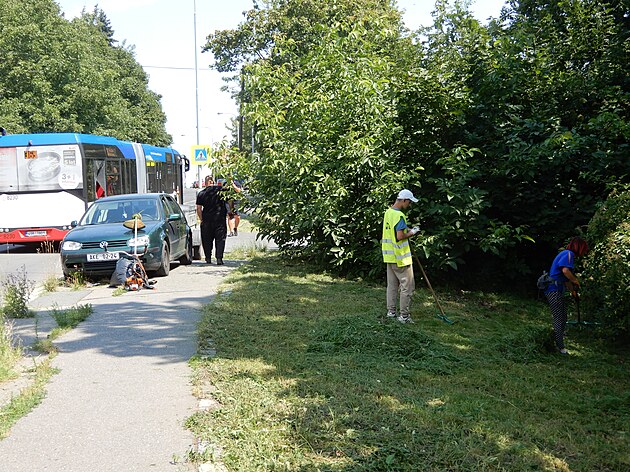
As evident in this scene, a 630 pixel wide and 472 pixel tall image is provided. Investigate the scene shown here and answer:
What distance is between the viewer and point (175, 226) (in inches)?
591

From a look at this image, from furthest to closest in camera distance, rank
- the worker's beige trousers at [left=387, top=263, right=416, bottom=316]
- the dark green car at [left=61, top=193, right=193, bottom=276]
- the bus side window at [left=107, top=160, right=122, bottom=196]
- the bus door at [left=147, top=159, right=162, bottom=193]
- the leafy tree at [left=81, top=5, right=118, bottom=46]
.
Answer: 1. the leafy tree at [left=81, top=5, right=118, bottom=46]
2. the bus door at [left=147, top=159, right=162, bottom=193]
3. the bus side window at [left=107, top=160, right=122, bottom=196]
4. the dark green car at [left=61, top=193, right=193, bottom=276]
5. the worker's beige trousers at [left=387, top=263, right=416, bottom=316]

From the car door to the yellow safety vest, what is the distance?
6.27 metres

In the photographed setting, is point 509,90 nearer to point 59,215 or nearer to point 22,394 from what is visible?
point 22,394

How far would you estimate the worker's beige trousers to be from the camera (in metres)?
9.31

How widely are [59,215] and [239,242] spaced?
5.10 meters

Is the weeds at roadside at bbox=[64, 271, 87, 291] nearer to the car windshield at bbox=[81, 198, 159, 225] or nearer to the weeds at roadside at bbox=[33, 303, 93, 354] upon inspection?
the car windshield at bbox=[81, 198, 159, 225]

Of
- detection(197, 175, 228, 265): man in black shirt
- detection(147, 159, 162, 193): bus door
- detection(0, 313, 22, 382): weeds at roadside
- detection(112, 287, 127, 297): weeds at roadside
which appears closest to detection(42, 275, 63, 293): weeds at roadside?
detection(112, 287, 127, 297): weeds at roadside

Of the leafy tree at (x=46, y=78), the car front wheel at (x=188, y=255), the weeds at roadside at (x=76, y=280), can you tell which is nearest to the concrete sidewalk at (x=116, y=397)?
the weeds at roadside at (x=76, y=280)

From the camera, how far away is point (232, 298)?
10742mm

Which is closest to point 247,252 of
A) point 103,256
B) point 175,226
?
point 175,226

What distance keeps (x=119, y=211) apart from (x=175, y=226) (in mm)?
1145

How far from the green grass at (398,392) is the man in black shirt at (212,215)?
5030 millimetres

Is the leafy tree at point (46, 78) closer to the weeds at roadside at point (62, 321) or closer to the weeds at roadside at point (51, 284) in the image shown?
the weeds at roadside at point (51, 284)

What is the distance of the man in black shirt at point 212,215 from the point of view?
15.2m
